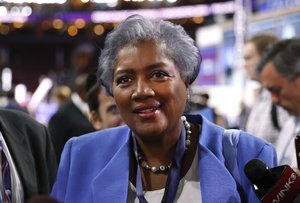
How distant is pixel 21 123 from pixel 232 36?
8350 mm

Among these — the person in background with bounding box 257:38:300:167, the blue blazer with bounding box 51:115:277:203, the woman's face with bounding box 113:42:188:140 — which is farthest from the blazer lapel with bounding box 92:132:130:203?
the person in background with bounding box 257:38:300:167

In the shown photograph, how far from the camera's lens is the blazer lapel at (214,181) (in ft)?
7.24

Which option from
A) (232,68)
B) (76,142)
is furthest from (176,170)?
(232,68)

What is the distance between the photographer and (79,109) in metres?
5.54

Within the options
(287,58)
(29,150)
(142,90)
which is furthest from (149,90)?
(287,58)

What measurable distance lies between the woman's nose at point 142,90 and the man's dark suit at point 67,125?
2934mm

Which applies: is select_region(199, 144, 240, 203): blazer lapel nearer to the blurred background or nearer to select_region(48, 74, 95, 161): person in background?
select_region(48, 74, 95, 161): person in background

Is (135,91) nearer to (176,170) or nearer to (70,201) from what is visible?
(176,170)

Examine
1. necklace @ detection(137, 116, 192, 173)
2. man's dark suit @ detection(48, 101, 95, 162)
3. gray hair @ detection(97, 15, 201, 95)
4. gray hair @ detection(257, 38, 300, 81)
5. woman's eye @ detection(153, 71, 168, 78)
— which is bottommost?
man's dark suit @ detection(48, 101, 95, 162)

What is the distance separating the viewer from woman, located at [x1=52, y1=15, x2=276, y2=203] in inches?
87.0

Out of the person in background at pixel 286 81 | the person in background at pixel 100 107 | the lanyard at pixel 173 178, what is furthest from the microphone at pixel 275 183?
the person in background at pixel 100 107

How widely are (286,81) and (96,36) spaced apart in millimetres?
24100

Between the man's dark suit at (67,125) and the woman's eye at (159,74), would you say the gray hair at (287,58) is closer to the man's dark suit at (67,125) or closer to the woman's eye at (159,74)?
the man's dark suit at (67,125)

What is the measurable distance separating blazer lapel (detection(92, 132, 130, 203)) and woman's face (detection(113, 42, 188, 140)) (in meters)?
0.17
